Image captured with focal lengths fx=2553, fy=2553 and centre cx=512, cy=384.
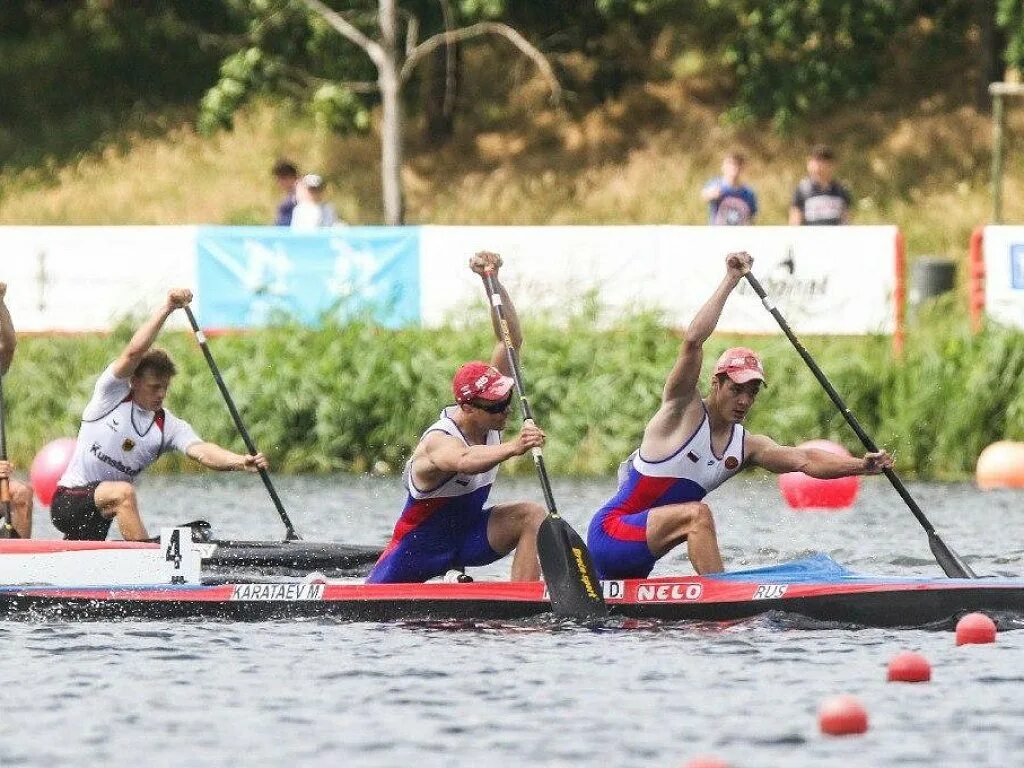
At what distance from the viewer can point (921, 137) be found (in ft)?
109

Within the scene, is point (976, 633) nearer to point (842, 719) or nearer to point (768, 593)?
point (768, 593)

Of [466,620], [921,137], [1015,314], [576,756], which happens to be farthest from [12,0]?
[576,756]

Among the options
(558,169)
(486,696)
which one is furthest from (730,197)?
(486,696)

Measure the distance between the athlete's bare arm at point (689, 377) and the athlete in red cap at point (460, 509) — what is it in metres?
0.71

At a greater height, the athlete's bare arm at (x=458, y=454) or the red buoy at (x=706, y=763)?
the athlete's bare arm at (x=458, y=454)

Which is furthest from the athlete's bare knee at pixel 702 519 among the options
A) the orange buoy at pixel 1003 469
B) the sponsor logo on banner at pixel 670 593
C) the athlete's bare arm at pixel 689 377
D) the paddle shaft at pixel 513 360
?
the orange buoy at pixel 1003 469

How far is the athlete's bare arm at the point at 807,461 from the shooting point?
13359 millimetres

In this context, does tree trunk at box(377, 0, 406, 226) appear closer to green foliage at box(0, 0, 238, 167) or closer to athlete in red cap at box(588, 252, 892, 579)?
green foliage at box(0, 0, 238, 167)

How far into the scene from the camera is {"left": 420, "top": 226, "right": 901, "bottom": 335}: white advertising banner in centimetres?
2200

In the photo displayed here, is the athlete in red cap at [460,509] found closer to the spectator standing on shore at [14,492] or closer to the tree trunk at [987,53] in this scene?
the spectator standing on shore at [14,492]

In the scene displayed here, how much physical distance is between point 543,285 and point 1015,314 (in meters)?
4.09

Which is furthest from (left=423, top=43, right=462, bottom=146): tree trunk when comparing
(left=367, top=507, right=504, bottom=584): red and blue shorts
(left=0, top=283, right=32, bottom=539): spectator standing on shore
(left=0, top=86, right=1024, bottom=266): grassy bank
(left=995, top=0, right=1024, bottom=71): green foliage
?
(left=367, top=507, right=504, bottom=584): red and blue shorts

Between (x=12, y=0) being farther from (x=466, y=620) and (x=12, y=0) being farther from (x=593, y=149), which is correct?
(x=466, y=620)

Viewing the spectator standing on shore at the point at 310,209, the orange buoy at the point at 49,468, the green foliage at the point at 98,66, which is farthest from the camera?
the green foliage at the point at 98,66
